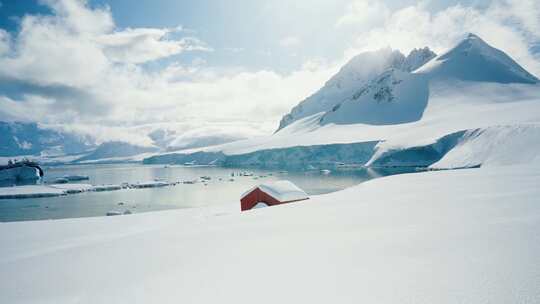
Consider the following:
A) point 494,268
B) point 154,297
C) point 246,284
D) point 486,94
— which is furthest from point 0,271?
point 486,94

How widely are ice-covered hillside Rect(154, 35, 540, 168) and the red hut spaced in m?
42.3

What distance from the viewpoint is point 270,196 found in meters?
23.2

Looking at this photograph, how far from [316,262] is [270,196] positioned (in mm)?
17896

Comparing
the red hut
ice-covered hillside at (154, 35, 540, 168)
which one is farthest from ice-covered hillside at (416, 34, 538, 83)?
the red hut

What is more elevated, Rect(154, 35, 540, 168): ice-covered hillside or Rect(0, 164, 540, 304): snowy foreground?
Rect(154, 35, 540, 168): ice-covered hillside

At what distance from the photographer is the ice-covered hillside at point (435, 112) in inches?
2948

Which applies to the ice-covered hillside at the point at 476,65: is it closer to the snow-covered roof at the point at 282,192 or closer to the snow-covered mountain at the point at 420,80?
the snow-covered mountain at the point at 420,80

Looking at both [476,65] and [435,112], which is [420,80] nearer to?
[476,65]

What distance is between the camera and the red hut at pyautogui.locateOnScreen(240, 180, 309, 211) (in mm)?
22984

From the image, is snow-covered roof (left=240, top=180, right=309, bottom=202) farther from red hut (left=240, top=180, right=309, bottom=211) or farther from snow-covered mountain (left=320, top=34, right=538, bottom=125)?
snow-covered mountain (left=320, top=34, right=538, bottom=125)

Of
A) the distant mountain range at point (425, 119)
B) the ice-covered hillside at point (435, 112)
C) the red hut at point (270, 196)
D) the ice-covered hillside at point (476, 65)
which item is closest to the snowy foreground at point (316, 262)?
the red hut at point (270, 196)

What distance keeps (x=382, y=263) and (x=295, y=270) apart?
143 cm

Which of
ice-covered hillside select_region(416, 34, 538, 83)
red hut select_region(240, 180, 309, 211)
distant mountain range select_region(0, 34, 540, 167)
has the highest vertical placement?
ice-covered hillside select_region(416, 34, 538, 83)

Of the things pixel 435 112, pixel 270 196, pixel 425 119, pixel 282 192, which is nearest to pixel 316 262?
pixel 270 196
